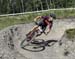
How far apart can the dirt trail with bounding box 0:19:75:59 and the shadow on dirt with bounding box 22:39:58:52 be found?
1.15 ft

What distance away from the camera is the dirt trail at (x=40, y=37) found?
15227mm

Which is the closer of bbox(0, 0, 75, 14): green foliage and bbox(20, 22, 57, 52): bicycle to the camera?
bbox(20, 22, 57, 52): bicycle

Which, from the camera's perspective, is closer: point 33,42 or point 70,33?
point 33,42

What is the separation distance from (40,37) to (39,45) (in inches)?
50.7

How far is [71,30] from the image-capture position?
1909 cm

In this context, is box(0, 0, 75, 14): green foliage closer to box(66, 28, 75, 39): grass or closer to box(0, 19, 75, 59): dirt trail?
box(0, 19, 75, 59): dirt trail

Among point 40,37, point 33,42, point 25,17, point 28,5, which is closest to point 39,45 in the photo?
point 33,42

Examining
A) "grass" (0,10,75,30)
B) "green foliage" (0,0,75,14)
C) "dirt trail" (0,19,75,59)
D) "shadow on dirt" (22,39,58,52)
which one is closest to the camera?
"dirt trail" (0,19,75,59)

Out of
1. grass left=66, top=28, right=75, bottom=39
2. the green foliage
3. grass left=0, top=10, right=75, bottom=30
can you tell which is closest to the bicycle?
grass left=66, top=28, right=75, bottom=39

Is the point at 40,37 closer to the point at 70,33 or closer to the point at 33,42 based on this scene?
the point at 33,42

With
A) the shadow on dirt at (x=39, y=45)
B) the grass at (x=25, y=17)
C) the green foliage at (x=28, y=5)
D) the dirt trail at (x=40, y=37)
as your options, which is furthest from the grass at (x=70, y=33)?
the green foliage at (x=28, y=5)

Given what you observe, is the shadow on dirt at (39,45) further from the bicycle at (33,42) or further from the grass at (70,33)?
the grass at (70,33)

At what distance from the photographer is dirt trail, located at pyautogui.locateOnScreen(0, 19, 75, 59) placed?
Answer: 15227mm

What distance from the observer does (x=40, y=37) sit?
18156mm
